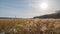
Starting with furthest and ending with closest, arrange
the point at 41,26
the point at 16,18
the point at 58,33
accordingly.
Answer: the point at 16,18
the point at 41,26
the point at 58,33

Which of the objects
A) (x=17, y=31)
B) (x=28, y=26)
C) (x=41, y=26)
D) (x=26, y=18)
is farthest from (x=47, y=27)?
(x=26, y=18)

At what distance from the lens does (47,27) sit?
2473 millimetres

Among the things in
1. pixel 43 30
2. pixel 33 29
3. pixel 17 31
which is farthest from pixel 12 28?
pixel 43 30

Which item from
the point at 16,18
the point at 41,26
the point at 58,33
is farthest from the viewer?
the point at 16,18

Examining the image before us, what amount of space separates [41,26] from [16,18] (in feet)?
2.63

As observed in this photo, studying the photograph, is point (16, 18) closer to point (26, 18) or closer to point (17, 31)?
point (26, 18)

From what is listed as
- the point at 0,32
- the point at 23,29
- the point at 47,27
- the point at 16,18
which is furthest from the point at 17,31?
the point at 16,18

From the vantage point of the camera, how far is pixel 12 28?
97.8 inches

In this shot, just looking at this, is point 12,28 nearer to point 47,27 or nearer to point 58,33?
point 47,27

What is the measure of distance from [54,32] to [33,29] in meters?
0.34

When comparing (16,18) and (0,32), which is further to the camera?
(16,18)

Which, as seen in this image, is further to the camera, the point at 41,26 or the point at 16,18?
the point at 16,18

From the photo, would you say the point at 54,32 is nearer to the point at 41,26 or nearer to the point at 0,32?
the point at 41,26

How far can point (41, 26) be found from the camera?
247cm
